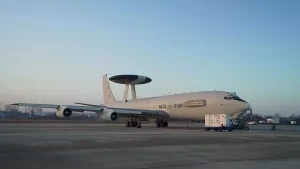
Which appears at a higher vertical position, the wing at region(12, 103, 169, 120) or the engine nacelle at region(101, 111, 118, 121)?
the wing at region(12, 103, 169, 120)

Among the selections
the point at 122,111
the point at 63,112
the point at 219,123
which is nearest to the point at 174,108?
the point at 122,111

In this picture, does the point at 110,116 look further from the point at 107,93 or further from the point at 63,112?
the point at 107,93

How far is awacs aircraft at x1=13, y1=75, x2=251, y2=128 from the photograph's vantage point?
124 ft

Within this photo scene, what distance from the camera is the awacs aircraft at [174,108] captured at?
37781 mm

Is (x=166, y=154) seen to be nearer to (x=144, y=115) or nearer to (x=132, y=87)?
(x=144, y=115)

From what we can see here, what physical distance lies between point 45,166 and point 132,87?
62.7 m

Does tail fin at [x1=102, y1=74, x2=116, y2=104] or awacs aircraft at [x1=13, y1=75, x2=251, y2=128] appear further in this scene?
tail fin at [x1=102, y1=74, x2=116, y2=104]

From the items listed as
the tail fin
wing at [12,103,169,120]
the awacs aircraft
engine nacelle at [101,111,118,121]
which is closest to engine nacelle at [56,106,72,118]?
the awacs aircraft

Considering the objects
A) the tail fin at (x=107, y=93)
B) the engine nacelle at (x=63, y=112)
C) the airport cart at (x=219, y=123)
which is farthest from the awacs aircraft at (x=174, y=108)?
the tail fin at (x=107, y=93)

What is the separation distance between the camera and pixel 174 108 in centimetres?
4441

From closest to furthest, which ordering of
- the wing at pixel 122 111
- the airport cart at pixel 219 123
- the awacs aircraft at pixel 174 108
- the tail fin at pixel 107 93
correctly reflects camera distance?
the airport cart at pixel 219 123 → the awacs aircraft at pixel 174 108 → the wing at pixel 122 111 → the tail fin at pixel 107 93

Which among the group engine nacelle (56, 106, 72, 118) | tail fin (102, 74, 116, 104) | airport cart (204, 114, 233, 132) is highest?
tail fin (102, 74, 116, 104)

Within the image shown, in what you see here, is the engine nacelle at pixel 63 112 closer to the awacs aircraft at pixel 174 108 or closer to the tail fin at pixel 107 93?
the awacs aircraft at pixel 174 108

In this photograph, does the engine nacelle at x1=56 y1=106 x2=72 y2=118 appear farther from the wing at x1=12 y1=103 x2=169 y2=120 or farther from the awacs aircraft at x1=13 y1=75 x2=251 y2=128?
the wing at x1=12 y1=103 x2=169 y2=120
